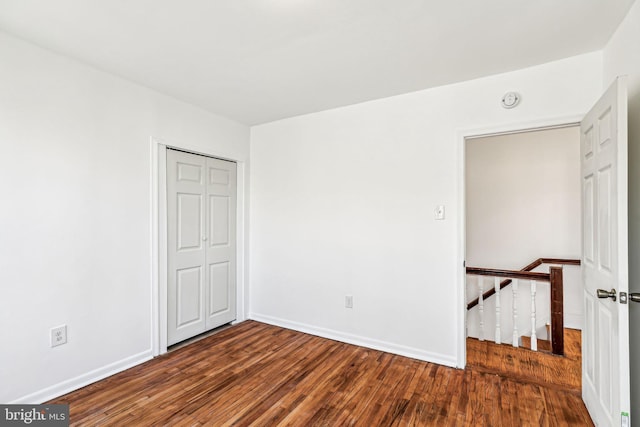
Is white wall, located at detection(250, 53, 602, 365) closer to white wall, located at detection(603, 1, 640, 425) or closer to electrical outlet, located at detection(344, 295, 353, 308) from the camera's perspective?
electrical outlet, located at detection(344, 295, 353, 308)

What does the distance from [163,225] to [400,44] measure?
2485 mm

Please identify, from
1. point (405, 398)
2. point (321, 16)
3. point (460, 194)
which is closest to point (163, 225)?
point (321, 16)

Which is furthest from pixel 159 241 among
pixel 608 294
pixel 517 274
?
pixel 517 274

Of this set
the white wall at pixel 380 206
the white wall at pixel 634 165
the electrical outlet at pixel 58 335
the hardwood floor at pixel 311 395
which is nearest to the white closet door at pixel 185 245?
the hardwood floor at pixel 311 395

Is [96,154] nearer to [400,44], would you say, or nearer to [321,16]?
[321,16]

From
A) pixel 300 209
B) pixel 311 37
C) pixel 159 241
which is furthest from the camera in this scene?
pixel 300 209

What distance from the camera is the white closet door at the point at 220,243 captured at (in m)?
3.39

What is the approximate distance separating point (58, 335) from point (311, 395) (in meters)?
1.84

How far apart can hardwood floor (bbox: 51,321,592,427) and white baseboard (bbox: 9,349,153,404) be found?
0.05 meters

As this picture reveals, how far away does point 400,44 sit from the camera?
2057 millimetres

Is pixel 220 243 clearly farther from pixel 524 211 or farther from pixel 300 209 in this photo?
pixel 524 211

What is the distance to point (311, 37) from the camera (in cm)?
198

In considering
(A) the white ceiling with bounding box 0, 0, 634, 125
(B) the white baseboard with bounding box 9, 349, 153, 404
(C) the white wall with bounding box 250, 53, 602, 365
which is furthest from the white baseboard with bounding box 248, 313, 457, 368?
(A) the white ceiling with bounding box 0, 0, 634, 125

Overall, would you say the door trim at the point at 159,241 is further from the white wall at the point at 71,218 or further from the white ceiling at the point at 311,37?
the white ceiling at the point at 311,37
